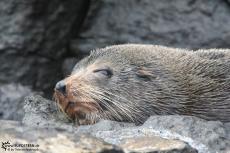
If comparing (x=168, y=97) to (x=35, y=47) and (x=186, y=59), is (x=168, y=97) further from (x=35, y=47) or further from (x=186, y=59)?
(x=35, y=47)

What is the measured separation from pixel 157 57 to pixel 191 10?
16.7ft

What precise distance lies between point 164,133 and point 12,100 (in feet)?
20.6

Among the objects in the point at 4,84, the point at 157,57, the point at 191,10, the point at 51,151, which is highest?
the point at 191,10

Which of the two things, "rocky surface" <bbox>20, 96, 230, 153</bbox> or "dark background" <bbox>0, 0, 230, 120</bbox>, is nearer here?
"rocky surface" <bbox>20, 96, 230, 153</bbox>

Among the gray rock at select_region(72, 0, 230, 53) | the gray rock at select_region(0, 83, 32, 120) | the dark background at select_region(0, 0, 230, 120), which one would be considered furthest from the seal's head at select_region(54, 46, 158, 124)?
the gray rock at select_region(72, 0, 230, 53)

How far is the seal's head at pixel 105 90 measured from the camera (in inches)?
316

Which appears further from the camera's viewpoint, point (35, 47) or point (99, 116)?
point (35, 47)

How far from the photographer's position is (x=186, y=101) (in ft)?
26.7

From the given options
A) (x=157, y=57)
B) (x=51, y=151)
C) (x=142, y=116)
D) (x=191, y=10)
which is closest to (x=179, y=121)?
(x=142, y=116)

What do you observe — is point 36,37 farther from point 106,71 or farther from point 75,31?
point 106,71

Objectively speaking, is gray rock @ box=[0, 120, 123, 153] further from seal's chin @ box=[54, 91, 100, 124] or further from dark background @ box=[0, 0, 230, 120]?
dark background @ box=[0, 0, 230, 120]

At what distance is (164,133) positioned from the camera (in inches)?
287

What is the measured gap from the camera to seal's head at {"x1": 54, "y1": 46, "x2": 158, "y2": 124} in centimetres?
802

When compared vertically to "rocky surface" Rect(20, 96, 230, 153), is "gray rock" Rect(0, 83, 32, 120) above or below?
above
